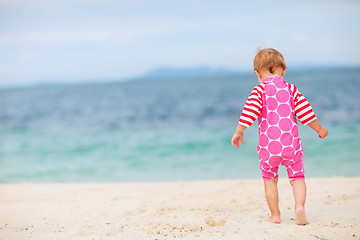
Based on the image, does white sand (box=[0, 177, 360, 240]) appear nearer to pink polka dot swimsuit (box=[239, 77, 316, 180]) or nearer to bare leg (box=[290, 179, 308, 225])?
bare leg (box=[290, 179, 308, 225])

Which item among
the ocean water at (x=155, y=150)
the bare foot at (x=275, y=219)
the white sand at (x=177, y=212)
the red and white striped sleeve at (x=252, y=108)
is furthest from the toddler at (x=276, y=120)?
the ocean water at (x=155, y=150)

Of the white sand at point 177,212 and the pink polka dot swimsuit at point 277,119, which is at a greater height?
the pink polka dot swimsuit at point 277,119

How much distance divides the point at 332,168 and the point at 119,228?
5.46 meters

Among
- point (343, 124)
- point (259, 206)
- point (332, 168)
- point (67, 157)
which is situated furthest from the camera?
point (343, 124)

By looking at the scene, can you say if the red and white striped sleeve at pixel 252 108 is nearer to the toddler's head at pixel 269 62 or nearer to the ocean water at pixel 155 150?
the toddler's head at pixel 269 62

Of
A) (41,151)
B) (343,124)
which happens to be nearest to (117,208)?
(41,151)

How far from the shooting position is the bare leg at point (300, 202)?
9.69ft

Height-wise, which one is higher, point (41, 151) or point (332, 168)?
point (41, 151)

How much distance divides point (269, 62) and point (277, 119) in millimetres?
489

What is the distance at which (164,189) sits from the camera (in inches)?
204

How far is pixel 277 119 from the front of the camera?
2.91 m

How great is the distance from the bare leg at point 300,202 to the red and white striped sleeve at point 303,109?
508 millimetres

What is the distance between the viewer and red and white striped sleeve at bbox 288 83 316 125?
296 cm

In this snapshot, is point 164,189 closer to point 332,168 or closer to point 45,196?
point 45,196
